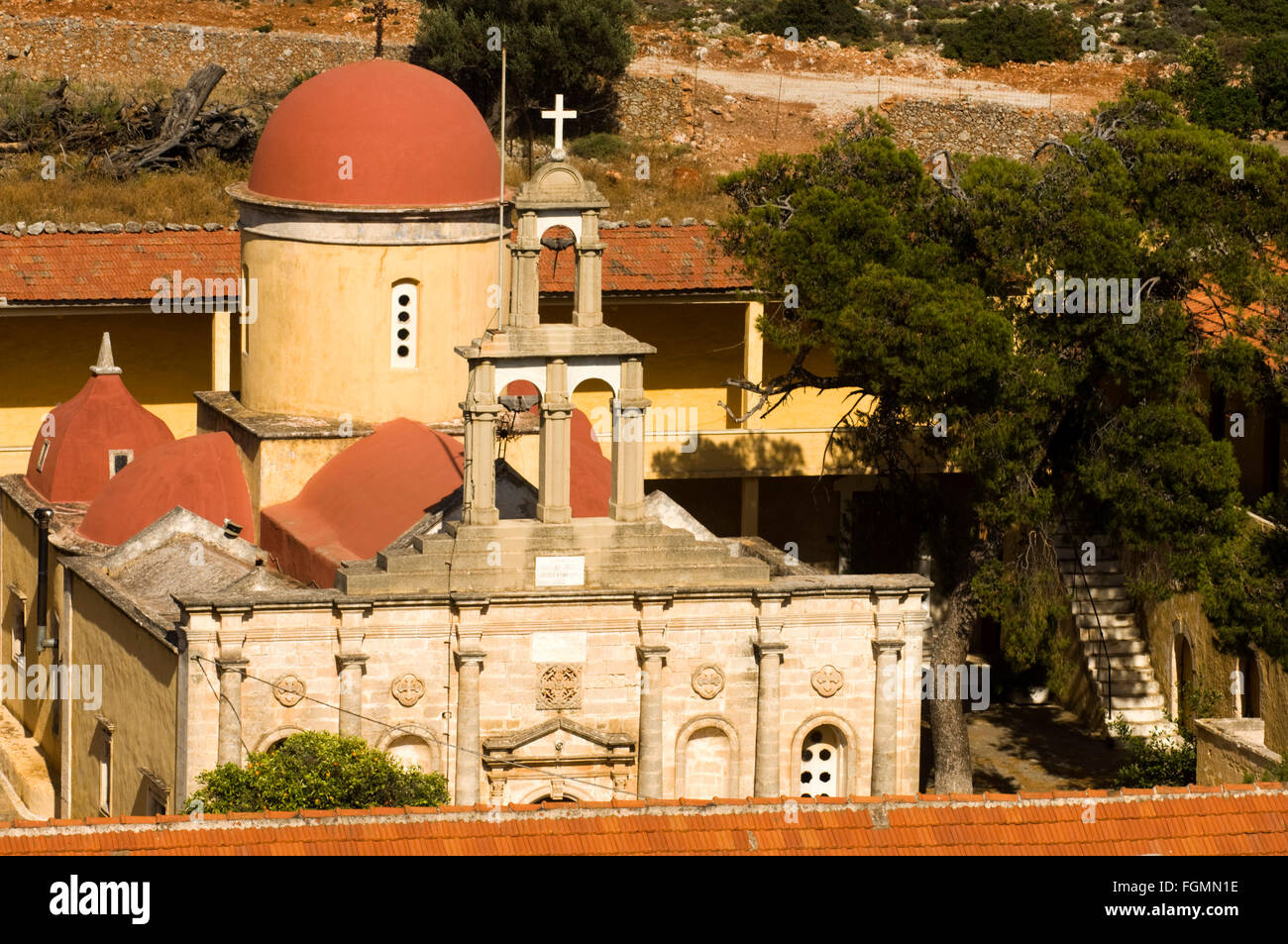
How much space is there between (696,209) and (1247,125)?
13180mm

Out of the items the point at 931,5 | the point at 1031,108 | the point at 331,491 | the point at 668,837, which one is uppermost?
the point at 931,5

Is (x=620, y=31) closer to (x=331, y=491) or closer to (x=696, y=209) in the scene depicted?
(x=696, y=209)

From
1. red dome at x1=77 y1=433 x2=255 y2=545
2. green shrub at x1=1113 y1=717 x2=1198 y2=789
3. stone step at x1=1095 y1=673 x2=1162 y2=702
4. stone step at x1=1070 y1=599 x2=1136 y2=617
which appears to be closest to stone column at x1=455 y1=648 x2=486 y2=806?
red dome at x1=77 y1=433 x2=255 y2=545

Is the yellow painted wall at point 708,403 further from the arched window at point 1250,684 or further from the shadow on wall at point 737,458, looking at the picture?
the arched window at point 1250,684

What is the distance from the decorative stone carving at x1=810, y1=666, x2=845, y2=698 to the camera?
27.9 m

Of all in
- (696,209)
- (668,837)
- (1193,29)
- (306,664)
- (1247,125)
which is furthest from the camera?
(1193,29)

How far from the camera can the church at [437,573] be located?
2677 centimetres

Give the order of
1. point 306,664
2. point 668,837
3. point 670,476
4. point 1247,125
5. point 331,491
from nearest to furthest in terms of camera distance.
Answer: point 668,837 < point 306,664 < point 331,491 < point 670,476 < point 1247,125

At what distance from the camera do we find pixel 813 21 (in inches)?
2761

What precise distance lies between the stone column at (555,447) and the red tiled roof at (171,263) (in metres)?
9.82

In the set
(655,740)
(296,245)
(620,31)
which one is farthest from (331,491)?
(620,31)

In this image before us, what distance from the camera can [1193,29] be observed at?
72.2 m

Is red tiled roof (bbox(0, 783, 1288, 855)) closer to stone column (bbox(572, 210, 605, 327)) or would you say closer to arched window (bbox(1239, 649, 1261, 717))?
stone column (bbox(572, 210, 605, 327))

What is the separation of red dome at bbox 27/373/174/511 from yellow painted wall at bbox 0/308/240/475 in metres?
4.29
